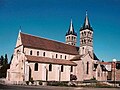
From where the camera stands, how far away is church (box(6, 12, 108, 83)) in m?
47.3

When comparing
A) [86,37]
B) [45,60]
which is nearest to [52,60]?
[45,60]

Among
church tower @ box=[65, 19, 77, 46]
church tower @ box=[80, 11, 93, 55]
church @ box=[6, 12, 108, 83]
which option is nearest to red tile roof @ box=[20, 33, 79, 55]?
church @ box=[6, 12, 108, 83]

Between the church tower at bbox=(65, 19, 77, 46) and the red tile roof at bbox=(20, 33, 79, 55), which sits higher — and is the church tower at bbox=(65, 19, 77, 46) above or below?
above

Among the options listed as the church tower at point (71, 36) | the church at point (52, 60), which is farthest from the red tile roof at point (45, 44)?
the church tower at point (71, 36)

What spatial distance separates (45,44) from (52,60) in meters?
5.65

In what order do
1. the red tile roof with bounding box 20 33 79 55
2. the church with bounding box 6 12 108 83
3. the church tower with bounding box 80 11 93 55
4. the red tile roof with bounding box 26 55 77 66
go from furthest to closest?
the church tower with bounding box 80 11 93 55 < the red tile roof with bounding box 20 33 79 55 < the church with bounding box 6 12 108 83 < the red tile roof with bounding box 26 55 77 66

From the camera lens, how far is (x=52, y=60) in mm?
52812

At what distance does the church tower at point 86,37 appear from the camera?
65.4m

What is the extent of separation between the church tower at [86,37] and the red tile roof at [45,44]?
10.8 feet

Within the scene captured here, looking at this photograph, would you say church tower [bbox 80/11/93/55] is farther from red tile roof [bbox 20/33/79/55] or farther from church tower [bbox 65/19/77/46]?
church tower [bbox 65/19/77/46]

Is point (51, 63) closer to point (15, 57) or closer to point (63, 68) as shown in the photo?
point (63, 68)

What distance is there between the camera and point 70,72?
56000mm

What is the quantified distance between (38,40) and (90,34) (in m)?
22.1

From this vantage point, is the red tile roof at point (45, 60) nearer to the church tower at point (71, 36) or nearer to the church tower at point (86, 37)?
the church tower at point (86, 37)
